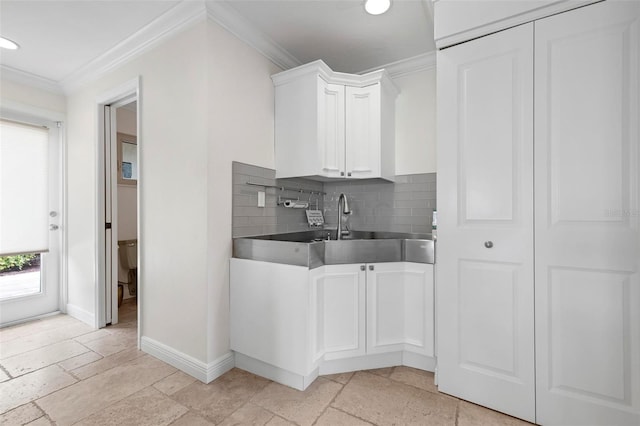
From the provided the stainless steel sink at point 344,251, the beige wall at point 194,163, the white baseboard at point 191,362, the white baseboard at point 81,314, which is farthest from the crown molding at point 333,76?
the white baseboard at point 81,314

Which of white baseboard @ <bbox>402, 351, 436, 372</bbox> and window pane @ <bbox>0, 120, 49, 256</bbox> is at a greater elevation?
window pane @ <bbox>0, 120, 49, 256</bbox>

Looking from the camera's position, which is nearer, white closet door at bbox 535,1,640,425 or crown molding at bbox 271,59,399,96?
white closet door at bbox 535,1,640,425

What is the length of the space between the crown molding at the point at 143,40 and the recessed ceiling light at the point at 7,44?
0.46 metres

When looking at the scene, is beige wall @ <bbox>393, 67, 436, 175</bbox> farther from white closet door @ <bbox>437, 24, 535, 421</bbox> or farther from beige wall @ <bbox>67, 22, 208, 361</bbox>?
beige wall @ <bbox>67, 22, 208, 361</bbox>

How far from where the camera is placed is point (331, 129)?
249cm

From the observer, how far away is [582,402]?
57.0 inches

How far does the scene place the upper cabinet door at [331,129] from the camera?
7.97 ft

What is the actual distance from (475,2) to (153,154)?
236 centimetres

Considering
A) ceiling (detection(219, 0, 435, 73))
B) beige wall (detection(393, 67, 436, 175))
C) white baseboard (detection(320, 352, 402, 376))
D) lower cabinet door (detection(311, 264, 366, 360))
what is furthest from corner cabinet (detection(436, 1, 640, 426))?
beige wall (detection(393, 67, 436, 175))

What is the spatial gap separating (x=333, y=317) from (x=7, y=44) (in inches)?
132

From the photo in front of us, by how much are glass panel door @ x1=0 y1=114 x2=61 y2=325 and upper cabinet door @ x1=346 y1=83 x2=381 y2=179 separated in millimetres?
3190

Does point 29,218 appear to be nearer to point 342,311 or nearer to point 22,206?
point 22,206

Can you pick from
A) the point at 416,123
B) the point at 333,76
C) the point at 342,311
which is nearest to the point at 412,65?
the point at 416,123

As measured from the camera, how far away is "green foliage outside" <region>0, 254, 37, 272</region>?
2.95 m
